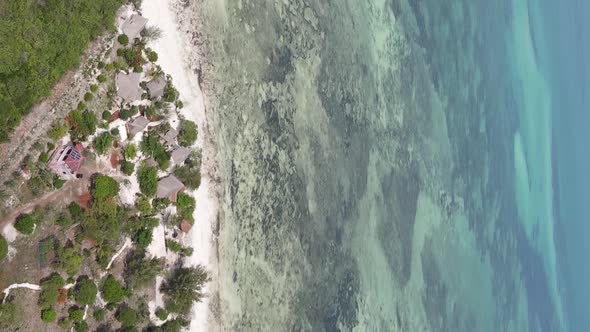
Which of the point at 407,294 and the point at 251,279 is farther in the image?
the point at 407,294

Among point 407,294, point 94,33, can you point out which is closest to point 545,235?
point 407,294

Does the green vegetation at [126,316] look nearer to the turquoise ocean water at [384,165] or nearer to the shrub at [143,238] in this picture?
the shrub at [143,238]

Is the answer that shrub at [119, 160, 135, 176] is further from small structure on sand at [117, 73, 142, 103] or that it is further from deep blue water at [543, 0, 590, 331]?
deep blue water at [543, 0, 590, 331]

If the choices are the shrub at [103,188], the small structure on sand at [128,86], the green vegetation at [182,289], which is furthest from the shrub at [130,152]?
the green vegetation at [182,289]

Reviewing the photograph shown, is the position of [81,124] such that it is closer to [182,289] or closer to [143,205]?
[143,205]

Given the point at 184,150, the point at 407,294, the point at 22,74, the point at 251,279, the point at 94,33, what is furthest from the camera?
the point at 407,294

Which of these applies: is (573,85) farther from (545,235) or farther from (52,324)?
(52,324)

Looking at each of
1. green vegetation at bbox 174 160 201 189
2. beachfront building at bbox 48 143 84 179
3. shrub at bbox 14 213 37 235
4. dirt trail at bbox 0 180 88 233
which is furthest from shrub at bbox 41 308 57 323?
green vegetation at bbox 174 160 201 189
